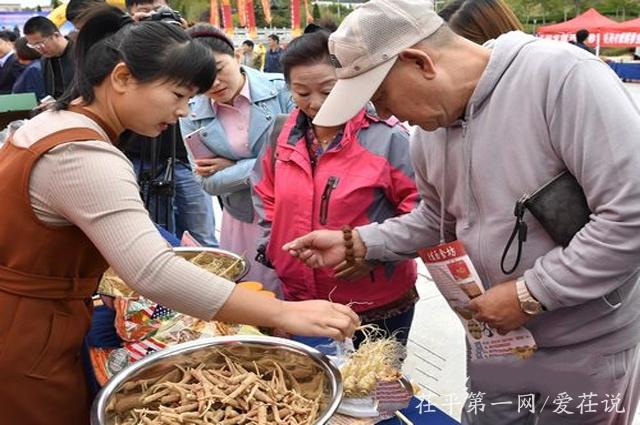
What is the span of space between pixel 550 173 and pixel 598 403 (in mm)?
554

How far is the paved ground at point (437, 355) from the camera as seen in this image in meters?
2.42

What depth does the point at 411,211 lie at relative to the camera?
1681mm

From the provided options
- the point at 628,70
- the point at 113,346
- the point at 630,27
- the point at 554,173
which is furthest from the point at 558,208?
the point at 630,27

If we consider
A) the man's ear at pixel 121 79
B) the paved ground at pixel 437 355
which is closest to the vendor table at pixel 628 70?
the paved ground at pixel 437 355

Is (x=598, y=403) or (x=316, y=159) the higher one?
(x=316, y=159)

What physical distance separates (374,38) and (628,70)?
16.8 metres

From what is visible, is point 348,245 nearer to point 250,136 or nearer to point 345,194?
point 345,194

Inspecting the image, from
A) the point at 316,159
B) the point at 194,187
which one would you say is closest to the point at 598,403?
the point at 316,159

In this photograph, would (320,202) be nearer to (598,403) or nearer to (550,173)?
(550,173)

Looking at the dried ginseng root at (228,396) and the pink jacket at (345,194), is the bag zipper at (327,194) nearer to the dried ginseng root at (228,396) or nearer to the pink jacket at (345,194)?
the pink jacket at (345,194)

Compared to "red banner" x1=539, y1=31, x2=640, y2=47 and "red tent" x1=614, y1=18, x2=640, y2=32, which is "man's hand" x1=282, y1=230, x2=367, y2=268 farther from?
"red tent" x1=614, y1=18, x2=640, y2=32

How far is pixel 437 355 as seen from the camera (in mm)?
2820

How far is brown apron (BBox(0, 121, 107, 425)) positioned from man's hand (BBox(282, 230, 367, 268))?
1.75 ft

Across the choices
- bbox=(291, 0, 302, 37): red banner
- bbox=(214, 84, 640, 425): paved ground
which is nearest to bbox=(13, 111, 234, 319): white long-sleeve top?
bbox=(214, 84, 640, 425): paved ground
